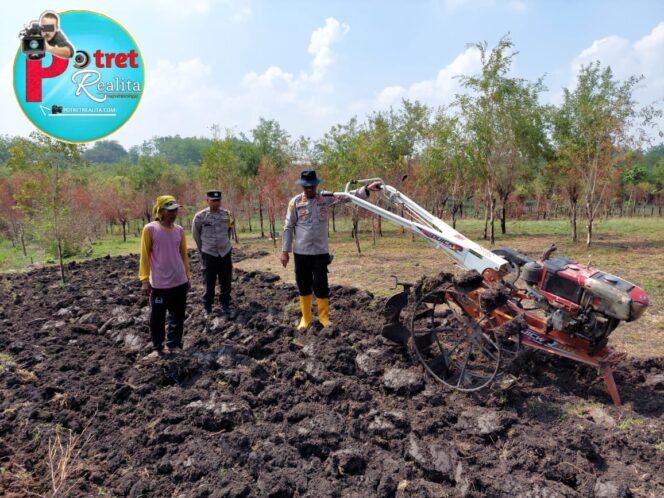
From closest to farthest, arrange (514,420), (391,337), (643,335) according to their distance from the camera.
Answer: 1. (514,420)
2. (391,337)
3. (643,335)

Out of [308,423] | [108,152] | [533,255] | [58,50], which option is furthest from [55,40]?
[108,152]

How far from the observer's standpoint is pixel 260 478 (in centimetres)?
293

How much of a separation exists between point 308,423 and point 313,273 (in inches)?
95.8

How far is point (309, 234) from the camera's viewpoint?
17.8 feet

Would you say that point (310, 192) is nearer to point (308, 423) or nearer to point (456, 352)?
point (456, 352)

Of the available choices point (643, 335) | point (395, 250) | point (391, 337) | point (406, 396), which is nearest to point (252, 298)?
point (391, 337)

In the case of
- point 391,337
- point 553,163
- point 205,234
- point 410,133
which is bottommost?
point 391,337

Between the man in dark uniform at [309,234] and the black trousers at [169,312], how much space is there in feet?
4.28

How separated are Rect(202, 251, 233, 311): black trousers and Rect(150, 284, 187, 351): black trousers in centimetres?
134

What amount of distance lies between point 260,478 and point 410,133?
22260 millimetres

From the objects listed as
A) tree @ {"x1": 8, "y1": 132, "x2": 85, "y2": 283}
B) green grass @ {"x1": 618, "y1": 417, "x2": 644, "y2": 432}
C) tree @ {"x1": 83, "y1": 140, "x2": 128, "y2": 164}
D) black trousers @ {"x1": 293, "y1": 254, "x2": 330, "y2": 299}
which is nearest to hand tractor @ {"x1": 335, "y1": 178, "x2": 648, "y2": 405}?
green grass @ {"x1": 618, "y1": 417, "x2": 644, "y2": 432}

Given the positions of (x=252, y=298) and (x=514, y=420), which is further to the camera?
(x=252, y=298)

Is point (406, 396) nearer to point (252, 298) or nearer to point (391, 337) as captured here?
point (391, 337)

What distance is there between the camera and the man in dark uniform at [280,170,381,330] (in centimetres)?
539
